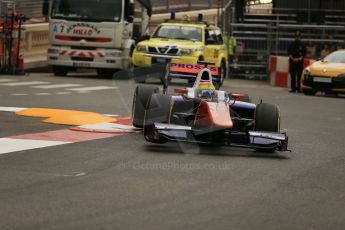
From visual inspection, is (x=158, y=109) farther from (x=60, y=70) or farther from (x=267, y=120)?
(x=60, y=70)

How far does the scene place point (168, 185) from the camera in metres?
9.49

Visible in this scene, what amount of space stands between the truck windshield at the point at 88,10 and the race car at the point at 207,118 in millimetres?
16117

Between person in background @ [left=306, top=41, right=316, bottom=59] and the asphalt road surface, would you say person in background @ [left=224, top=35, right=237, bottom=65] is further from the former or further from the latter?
the asphalt road surface

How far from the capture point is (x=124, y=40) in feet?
99.5

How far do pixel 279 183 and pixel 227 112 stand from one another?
247cm

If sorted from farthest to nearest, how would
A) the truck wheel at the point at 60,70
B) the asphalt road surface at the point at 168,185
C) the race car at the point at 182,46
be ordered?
the truck wheel at the point at 60,70 < the race car at the point at 182,46 < the asphalt road surface at the point at 168,185

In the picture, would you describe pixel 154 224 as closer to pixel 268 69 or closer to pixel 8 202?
pixel 8 202

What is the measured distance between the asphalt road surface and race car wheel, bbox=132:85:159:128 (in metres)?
0.38

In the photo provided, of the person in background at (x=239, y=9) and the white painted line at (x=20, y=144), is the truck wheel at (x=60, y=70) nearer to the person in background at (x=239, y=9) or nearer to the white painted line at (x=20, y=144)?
the person in background at (x=239, y=9)

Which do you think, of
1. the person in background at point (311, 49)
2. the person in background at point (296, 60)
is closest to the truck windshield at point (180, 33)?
the person in background at point (296, 60)

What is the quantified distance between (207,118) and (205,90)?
850 mm

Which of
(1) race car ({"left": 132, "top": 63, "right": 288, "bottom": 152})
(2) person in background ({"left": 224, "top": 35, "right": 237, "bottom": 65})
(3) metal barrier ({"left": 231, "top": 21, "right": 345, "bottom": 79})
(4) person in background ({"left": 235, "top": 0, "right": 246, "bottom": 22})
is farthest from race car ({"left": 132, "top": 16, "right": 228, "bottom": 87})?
(1) race car ({"left": 132, "top": 63, "right": 288, "bottom": 152})

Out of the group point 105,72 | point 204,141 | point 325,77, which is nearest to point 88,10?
point 105,72

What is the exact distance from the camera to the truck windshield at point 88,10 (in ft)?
98.0
